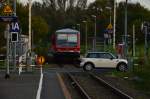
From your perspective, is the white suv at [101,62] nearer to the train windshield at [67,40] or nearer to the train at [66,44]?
the train at [66,44]

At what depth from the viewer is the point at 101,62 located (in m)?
47.3

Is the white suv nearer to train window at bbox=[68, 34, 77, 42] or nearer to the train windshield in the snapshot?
the train windshield

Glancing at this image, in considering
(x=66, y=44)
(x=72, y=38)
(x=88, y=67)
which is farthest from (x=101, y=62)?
Result: (x=72, y=38)

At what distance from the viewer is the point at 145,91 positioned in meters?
25.1

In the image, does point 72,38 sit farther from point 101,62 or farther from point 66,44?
point 101,62

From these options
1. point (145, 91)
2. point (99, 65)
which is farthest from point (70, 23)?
point (145, 91)

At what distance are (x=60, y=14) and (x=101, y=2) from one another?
13594 millimetres

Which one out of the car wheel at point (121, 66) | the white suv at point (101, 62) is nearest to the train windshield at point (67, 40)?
the white suv at point (101, 62)

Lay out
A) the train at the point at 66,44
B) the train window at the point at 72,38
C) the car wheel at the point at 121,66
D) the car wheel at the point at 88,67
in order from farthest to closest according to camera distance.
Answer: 1. the train window at the point at 72,38
2. the train at the point at 66,44
3. the car wheel at the point at 88,67
4. the car wheel at the point at 121,66

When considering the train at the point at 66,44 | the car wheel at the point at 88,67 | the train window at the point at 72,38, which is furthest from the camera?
the train window at the point at 72,38

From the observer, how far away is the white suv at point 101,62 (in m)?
47.0

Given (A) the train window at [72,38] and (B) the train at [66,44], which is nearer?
(B) the train at [66,44]

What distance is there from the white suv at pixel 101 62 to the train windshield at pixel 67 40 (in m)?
14.7

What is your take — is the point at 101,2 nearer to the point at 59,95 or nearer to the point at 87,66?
the point at 87,66
